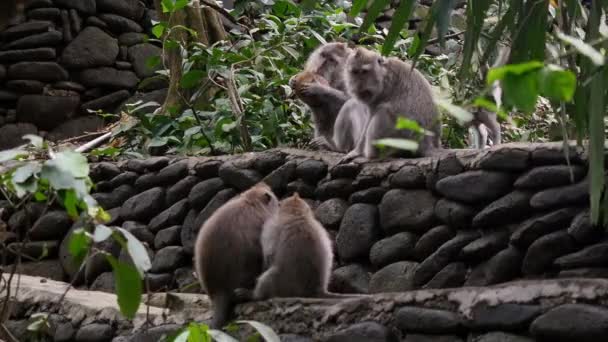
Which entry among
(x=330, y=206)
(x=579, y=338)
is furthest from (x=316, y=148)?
(x=579, y=338)

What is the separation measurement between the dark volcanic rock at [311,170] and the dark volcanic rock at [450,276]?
1.49 m

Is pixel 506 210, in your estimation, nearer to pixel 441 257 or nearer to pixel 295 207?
pixel 441 257

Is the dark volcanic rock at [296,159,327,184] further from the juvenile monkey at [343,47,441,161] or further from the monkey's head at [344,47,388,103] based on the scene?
the monkey's head at [344,47,388,103]

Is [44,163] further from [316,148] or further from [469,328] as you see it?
[316,148]

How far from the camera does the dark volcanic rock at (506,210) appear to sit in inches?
215

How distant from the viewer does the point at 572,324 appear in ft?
13.9

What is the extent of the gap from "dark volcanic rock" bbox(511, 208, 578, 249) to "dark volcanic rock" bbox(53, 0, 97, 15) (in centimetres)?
801

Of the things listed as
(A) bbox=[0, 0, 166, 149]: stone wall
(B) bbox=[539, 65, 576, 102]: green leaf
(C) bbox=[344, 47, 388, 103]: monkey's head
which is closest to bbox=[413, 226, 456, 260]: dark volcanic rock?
(C) bbox=[344, 47, 388, 103]: monkey's head

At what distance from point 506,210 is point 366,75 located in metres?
1.69

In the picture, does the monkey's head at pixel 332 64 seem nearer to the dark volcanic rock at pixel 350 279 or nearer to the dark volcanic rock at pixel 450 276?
the dark volcanic rock at pixel 350 279

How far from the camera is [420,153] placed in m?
6.46

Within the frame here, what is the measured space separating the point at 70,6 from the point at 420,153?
6.86 meters

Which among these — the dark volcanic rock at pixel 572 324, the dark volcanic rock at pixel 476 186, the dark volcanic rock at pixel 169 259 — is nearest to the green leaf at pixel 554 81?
the dark volcanic rock at pixel 572 324

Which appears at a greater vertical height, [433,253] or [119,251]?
[433,253]
